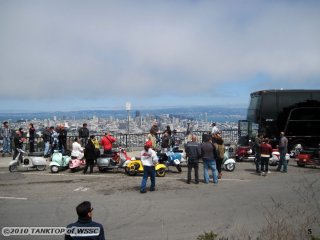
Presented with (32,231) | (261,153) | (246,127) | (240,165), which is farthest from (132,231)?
(246,127)

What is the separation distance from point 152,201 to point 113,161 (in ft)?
19.3

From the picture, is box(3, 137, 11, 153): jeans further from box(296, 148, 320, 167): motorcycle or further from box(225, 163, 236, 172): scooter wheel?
box(296, 148, 320, 167): motorcycle

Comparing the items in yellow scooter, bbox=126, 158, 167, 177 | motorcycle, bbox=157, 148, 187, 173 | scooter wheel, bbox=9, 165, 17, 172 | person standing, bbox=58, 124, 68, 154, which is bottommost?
scooter wheel, bbox=9, 165, 17, 172

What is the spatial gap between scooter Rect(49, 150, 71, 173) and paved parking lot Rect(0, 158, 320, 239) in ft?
1.22

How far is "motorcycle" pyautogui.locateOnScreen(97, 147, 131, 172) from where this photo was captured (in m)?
17.4

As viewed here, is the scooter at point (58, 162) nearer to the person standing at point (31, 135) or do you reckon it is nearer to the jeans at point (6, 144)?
the person standing at point (31, 135)

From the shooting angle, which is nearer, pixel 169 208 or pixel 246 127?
pixel 169 208

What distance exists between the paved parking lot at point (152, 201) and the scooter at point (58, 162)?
0.37 meters

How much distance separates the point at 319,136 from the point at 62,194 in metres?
17.0

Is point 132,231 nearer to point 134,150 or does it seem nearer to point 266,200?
point 266,200

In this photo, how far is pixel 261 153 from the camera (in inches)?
666

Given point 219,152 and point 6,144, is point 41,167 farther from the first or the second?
point 219,152

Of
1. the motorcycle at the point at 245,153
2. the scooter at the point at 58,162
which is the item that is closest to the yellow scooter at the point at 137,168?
the scooter at the point at 58,162

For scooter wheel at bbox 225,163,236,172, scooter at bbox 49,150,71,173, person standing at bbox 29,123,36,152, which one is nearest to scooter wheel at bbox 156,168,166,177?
scooter wheel at bbox 225,163,236,172
